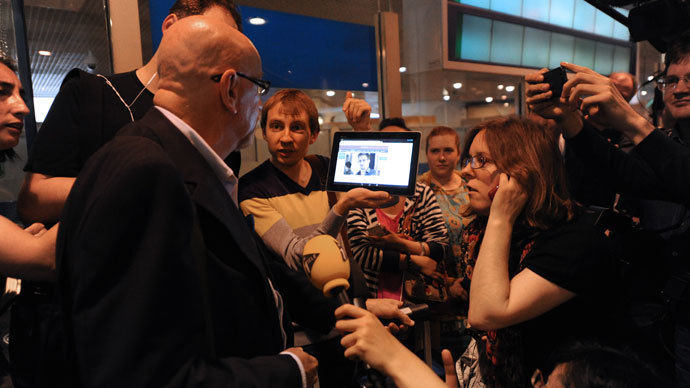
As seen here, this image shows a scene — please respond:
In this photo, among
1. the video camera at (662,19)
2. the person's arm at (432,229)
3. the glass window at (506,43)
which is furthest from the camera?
the glass window at (506,43)

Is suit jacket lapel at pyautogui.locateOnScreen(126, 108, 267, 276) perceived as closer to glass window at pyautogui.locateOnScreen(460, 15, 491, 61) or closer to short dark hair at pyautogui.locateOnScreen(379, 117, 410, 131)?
short dark hair at pyautogui.locateOnScreen(379, 117, 410, 131)

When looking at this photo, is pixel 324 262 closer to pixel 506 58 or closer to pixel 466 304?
pixel 466 304

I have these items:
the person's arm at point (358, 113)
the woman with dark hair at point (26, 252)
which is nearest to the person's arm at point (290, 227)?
the person's arm at point (358, 113)

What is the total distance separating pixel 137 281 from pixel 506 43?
5.60m

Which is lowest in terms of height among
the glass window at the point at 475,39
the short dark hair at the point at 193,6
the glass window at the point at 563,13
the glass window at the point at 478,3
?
the short dark hair at the point at 193,6

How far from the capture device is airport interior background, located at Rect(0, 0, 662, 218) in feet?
7.66

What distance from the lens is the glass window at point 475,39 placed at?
15.8ft

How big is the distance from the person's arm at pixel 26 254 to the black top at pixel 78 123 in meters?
0.25

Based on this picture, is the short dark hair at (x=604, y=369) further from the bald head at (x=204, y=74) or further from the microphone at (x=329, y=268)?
the bald head at (x=204, y=74)

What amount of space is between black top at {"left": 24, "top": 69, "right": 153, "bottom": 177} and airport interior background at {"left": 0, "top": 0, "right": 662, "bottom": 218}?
35.0 inches

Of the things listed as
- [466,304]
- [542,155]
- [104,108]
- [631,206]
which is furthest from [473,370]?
[104,108]

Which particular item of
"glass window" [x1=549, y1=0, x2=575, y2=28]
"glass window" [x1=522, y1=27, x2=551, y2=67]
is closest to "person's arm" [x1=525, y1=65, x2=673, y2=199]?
"glass window" [x1=522, y1=27, x2=551, y2=67]

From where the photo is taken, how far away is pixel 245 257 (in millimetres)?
986

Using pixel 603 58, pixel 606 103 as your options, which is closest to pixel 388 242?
pixel 606 103
